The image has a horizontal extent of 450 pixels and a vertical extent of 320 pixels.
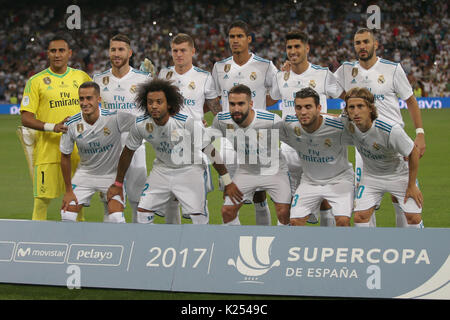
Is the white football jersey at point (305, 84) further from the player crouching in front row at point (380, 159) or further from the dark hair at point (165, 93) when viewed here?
the dark hair at point (165, 93)

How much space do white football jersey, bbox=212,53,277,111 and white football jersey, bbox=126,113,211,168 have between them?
97 centimetres

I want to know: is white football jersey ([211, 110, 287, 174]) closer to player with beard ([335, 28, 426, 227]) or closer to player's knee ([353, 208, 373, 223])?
player's knee ([353, 208, 373, 223])

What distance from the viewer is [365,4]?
31969 millimetres

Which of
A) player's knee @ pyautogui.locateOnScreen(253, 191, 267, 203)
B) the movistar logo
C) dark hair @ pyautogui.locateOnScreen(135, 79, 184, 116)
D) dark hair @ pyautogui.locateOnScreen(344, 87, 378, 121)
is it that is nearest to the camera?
the movistar logo

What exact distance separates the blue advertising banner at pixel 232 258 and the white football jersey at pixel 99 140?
145 centimetres

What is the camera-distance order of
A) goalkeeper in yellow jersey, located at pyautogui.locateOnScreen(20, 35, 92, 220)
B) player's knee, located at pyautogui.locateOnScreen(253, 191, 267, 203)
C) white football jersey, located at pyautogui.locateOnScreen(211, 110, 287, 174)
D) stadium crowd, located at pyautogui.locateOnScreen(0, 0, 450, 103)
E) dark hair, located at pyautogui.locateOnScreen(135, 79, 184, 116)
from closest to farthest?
dark hair, located at pyautogui.locateOnScreen(135, 79, 184, 116) < white football jersey, located at pyautogui.locateOnScreen(211, 110, 287, 174) < player's knee, located at pyautogui.locateOnScreen(253, 191, 267, 203) < goalkeeper in yellow jersey, located at pyautogui.locateOnScreen(20, 35, 92, 220) < stadium crowd, located at pyautogui.locateOnScreen(0, 0, 450, 103)

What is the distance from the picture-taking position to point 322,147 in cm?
577

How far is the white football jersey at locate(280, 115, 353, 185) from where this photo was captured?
5.70 m

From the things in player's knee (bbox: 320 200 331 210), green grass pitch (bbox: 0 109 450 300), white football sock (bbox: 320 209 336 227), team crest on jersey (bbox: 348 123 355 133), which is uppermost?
team crest on jersey (bbox: 348 123 355 133)

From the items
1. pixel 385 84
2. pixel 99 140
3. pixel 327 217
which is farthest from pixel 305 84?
pixel 99 140

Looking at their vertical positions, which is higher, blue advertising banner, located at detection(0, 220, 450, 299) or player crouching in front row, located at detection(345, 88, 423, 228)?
player crouching in front row, located at detection(345, 88, 423, 228)

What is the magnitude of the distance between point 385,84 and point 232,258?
9.52 ft

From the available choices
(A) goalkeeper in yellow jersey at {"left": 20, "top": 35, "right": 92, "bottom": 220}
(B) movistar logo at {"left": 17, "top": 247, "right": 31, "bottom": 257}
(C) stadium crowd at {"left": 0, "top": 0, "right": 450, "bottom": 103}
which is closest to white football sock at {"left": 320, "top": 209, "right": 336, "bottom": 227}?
(A) goalkeeper in yellow jersey at {"left": 20, "top": 35, "right": 92, "bottom": 220}

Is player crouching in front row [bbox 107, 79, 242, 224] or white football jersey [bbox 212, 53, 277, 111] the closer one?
player crouching in front row [bbox 107, 79, 242, 224]
